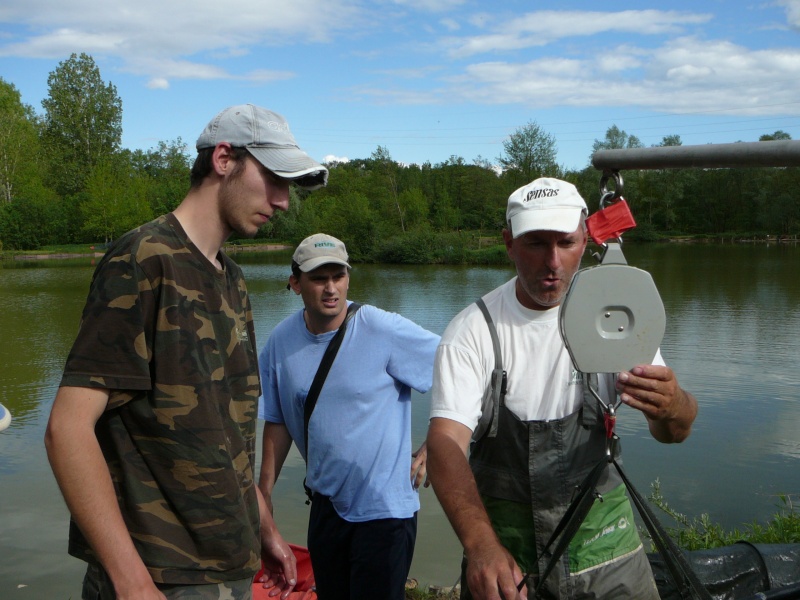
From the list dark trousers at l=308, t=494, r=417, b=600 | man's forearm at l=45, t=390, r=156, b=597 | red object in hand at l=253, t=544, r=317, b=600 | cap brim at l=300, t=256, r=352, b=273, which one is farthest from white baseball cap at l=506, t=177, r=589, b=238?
red object in hand at l=253, t=544, r=317, b=600

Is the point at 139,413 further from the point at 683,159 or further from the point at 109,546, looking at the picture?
the point at 683,159

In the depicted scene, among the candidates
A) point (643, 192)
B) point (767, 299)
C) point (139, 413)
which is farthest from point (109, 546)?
point (643, 192)

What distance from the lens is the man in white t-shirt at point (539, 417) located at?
95.6 inches

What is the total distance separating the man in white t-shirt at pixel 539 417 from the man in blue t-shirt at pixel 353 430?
156cm

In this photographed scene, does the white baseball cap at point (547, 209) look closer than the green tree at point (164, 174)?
Yes

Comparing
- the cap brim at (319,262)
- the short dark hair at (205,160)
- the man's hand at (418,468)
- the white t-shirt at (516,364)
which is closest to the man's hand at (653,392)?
the white t-shirt at (516,364)

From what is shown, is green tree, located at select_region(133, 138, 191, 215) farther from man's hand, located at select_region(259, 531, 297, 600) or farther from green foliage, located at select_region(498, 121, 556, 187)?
man's hand, located at select_region(259, 531, 297, 600)

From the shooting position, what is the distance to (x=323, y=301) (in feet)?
14.1

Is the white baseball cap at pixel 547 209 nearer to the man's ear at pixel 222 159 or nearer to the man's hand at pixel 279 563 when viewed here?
the man's ear at pixel 222 159

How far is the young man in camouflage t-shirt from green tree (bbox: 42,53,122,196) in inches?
3028

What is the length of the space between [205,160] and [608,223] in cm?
126

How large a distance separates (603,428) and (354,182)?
275 feet

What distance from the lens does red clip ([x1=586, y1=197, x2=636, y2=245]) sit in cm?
200

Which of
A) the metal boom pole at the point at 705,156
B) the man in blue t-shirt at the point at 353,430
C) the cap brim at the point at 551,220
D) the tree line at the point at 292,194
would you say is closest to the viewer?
the metal boom pole at the point at 705,156
